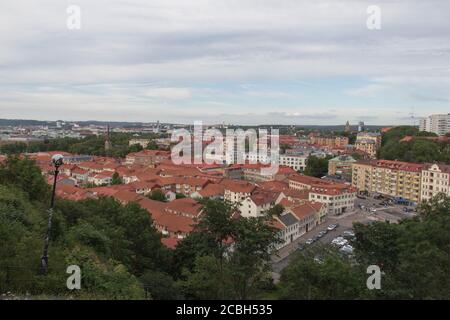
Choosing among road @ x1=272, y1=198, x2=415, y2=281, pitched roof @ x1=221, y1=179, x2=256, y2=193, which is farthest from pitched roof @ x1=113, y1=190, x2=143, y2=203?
road @ x1=272, y1=198, x2=415, y2=281

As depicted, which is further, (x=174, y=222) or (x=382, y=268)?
(x=174, y=222)

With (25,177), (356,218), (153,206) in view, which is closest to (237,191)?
Result: (356,218)

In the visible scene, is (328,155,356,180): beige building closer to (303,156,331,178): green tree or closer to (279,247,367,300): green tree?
(303,156,331,178): green tree

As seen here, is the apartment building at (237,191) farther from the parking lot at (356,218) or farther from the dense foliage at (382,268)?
the dense foliage at (382,268)

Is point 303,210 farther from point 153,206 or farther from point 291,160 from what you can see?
point 291,160

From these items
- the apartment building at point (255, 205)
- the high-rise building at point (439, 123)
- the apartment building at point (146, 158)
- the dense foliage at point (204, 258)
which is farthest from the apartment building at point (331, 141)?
the dense foliage at point (204, 258)

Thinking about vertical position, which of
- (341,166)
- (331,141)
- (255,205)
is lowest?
(255,205)
